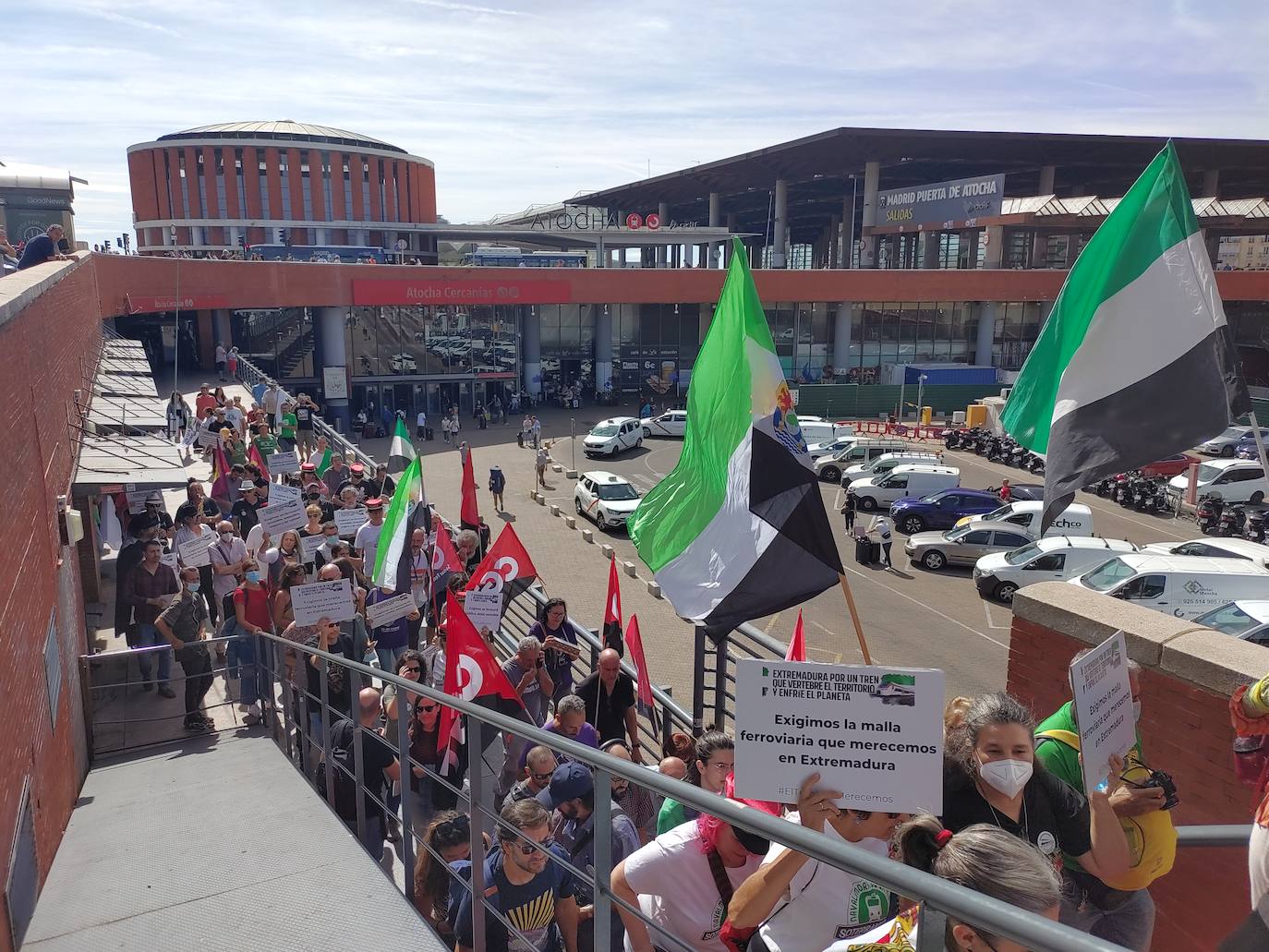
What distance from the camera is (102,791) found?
6902 millimetres

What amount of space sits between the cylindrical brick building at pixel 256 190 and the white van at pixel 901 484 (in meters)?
49.7

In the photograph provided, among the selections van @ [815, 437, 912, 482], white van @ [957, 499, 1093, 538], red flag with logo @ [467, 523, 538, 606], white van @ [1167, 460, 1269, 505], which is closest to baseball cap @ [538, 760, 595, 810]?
red flag with logo @ [467, 523, 538, 606]

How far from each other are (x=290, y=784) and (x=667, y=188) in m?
69.1

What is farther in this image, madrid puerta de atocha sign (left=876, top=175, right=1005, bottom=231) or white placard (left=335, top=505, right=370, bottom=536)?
madrid puerta de atocha sign (left=876, top=175, right=1005, bottom=231)

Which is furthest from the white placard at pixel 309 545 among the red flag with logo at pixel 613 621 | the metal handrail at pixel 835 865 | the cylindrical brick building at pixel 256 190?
the cylindrical brick building at pixel 256 190

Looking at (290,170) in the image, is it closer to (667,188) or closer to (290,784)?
(667,188)

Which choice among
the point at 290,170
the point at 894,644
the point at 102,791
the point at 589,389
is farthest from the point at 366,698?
Answer: the point at 290,170

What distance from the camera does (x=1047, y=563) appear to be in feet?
66.4

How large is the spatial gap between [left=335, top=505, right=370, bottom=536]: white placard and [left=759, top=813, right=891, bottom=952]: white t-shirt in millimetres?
9710

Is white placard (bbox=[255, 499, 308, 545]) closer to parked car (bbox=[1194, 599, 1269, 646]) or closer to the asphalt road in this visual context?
the asphalt road

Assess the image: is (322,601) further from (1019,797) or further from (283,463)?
(283,463)

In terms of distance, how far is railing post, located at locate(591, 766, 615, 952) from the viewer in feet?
9.46

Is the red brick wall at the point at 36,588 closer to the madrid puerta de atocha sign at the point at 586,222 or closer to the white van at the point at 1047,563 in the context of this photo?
the white van at the point at 1047,563

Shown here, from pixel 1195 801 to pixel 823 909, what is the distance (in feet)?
11.4
